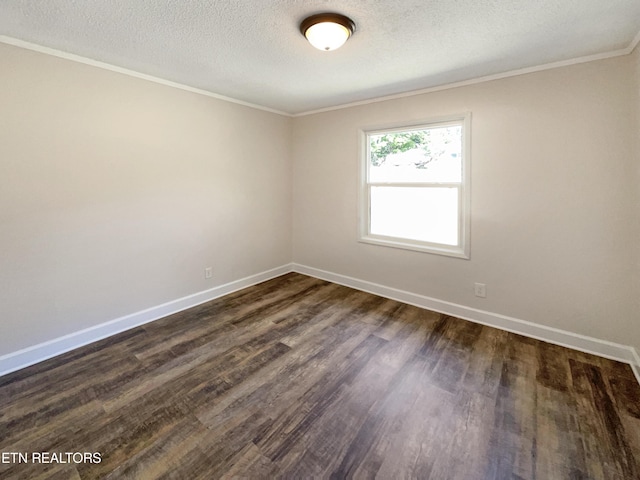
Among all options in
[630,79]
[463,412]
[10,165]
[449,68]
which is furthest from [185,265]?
[630,79]

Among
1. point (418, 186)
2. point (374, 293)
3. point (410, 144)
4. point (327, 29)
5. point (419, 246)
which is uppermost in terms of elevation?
point (327, 29)

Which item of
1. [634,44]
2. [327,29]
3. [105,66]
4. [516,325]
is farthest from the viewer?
[516,325]

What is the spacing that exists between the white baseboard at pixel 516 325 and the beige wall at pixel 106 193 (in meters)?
1.90

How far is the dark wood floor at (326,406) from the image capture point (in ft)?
4.74

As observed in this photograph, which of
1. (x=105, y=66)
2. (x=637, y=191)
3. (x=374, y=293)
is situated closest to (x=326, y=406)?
(x=374, y=293)

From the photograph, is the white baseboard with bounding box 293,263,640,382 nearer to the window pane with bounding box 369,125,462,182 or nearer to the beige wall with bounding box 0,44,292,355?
the window pane with bounding box 369,125,462,182

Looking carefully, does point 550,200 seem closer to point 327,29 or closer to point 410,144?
point 410,144

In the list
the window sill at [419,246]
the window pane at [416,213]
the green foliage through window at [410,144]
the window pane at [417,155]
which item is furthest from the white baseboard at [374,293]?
the green foliage through window at [410,144]

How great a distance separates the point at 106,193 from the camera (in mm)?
2547

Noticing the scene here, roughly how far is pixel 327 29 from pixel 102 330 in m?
3.02

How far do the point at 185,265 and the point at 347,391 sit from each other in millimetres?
2204

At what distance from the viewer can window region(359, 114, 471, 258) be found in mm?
2971

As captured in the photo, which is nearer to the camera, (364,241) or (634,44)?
(634,44)

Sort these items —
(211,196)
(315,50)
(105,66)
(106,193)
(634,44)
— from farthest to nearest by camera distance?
(211,196) → (106,193) → (105,66) → (315,50) → (634,44)
